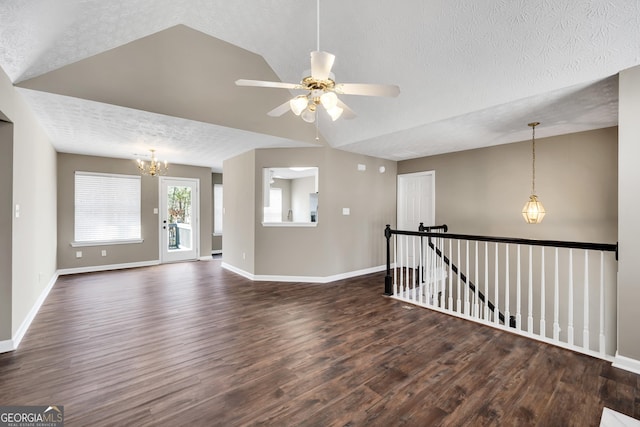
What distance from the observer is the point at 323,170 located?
5211 millimetres

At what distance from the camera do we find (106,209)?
6.22 meters

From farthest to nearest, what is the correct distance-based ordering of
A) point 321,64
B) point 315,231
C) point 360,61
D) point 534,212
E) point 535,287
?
1. point 315,231
2. point 535,287
3. point 534,212
4. point 360,61
5. point 321,64

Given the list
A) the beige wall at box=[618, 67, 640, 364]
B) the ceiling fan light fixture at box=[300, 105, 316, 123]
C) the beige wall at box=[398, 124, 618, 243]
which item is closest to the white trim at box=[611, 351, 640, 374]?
the beige wall at box=[618, 67, 640, 364]

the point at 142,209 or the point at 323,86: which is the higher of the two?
the point at 323,86

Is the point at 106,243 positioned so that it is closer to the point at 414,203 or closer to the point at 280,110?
the point at 280,110

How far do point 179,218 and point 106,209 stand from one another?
157 centimetres

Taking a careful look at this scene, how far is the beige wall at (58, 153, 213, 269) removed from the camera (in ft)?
18.7

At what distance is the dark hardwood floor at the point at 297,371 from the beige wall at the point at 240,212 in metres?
1.88

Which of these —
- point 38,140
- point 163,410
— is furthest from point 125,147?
point 163,410

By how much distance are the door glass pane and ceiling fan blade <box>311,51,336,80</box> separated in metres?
6.41

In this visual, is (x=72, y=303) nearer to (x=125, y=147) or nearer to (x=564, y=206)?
(x=125, y=147)

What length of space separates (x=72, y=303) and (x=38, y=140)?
227cm

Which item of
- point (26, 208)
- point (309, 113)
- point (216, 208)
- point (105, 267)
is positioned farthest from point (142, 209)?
point (309, 113)

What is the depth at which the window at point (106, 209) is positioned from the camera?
591cm
